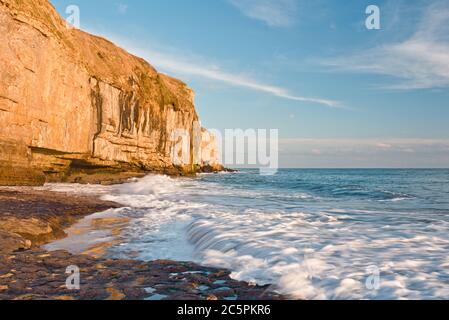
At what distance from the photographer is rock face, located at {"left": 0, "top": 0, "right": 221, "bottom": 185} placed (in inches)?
679

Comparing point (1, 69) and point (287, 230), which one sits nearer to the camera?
point (287, 230)

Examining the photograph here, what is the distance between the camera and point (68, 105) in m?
22.5

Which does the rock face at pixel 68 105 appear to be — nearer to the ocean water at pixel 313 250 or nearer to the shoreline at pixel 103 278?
the ocean water at pixel 313 250

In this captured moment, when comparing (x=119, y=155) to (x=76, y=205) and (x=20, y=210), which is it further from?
(x=20, y=210)

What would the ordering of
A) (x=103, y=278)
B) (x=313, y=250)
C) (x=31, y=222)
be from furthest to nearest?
(x=31, y=222) → (x=313, y=250) → (x=103, y=278)

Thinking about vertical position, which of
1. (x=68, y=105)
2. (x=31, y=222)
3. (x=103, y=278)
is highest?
(x=68, y=105)

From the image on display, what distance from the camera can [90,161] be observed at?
1032 inches

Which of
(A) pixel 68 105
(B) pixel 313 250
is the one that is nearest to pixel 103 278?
(B) pixel 313 250

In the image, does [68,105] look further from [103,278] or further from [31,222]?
[103,278]

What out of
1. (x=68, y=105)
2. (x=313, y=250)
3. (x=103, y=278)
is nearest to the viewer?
(x=103, y=278)

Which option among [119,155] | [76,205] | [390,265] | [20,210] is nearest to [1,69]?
[76,205]

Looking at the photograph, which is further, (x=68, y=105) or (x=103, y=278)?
(x=68, y=105)

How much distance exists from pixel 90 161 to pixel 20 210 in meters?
18.0
